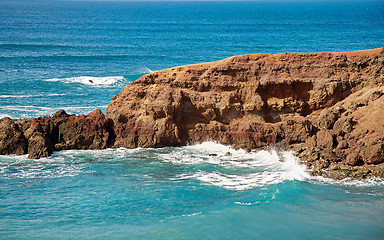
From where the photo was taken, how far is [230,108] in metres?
22.5

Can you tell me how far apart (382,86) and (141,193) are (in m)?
13.8

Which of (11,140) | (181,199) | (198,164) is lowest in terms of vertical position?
(181,199)

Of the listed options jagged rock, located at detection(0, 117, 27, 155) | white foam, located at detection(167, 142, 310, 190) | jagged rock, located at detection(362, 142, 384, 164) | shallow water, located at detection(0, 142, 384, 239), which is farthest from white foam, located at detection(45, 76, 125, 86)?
jagged rock, located at detection(362, 142, 384, 164)

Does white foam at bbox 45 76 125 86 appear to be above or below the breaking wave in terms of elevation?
above

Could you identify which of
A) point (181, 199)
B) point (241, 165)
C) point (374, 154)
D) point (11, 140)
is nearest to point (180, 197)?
point (181, 199)

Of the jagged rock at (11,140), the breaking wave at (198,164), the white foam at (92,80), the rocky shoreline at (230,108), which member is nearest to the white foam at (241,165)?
the breaking wave at (198,164)

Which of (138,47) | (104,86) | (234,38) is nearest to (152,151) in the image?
(104,86)

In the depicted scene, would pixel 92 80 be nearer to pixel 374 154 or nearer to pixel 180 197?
pixel 180 197

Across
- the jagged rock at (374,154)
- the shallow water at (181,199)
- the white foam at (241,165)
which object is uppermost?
the jagged rock at (374,154)

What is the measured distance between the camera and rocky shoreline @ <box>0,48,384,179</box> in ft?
70.1

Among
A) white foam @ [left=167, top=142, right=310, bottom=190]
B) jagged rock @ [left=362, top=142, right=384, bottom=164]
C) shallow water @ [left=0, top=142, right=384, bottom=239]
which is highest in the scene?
jagged rock @ [left=362, top=142, right=384, bottom=164]

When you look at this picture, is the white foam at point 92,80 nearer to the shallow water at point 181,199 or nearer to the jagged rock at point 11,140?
the jagged rock at point 11,140

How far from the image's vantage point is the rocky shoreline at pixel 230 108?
2136cm

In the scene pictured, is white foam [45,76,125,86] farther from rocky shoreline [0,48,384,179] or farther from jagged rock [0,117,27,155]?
jagged rock [0,117,27,155]
